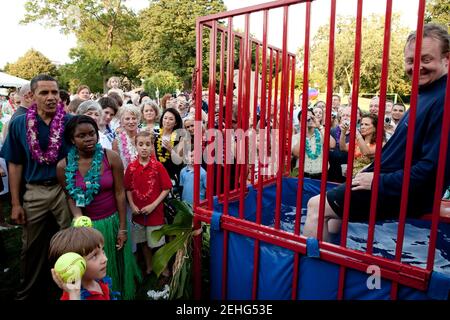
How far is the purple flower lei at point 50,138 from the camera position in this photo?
2.59 metres

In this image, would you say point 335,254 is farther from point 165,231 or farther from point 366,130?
point 366,130

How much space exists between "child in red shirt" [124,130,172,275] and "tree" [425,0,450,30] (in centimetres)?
2593

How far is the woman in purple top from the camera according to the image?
8.41 ft

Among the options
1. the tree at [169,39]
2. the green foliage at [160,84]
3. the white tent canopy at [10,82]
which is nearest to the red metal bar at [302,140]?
the white tent canopy at [10,82]

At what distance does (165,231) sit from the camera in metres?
2.50

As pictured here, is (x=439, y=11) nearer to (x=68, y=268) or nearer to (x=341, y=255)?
(x=341, y=255)

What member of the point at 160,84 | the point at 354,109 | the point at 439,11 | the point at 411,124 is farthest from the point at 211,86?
the point at 439,11

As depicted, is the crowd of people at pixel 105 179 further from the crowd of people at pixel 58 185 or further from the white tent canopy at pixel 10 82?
the white tent canopy at pixel 10 82

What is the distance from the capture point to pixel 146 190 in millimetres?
3068

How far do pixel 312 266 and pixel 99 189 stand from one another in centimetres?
163

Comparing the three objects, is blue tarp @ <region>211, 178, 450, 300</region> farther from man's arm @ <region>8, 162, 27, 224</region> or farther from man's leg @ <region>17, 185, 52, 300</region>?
man's arm @ <region>8, 162, 27, 224</region>

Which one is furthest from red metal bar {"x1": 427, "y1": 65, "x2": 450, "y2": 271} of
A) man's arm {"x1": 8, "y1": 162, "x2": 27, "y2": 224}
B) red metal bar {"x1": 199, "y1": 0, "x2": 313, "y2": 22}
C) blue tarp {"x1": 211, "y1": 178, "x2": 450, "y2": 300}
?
man's arm {"x1": 8, "y1": 162, "x2": 27, "y2": 224}
